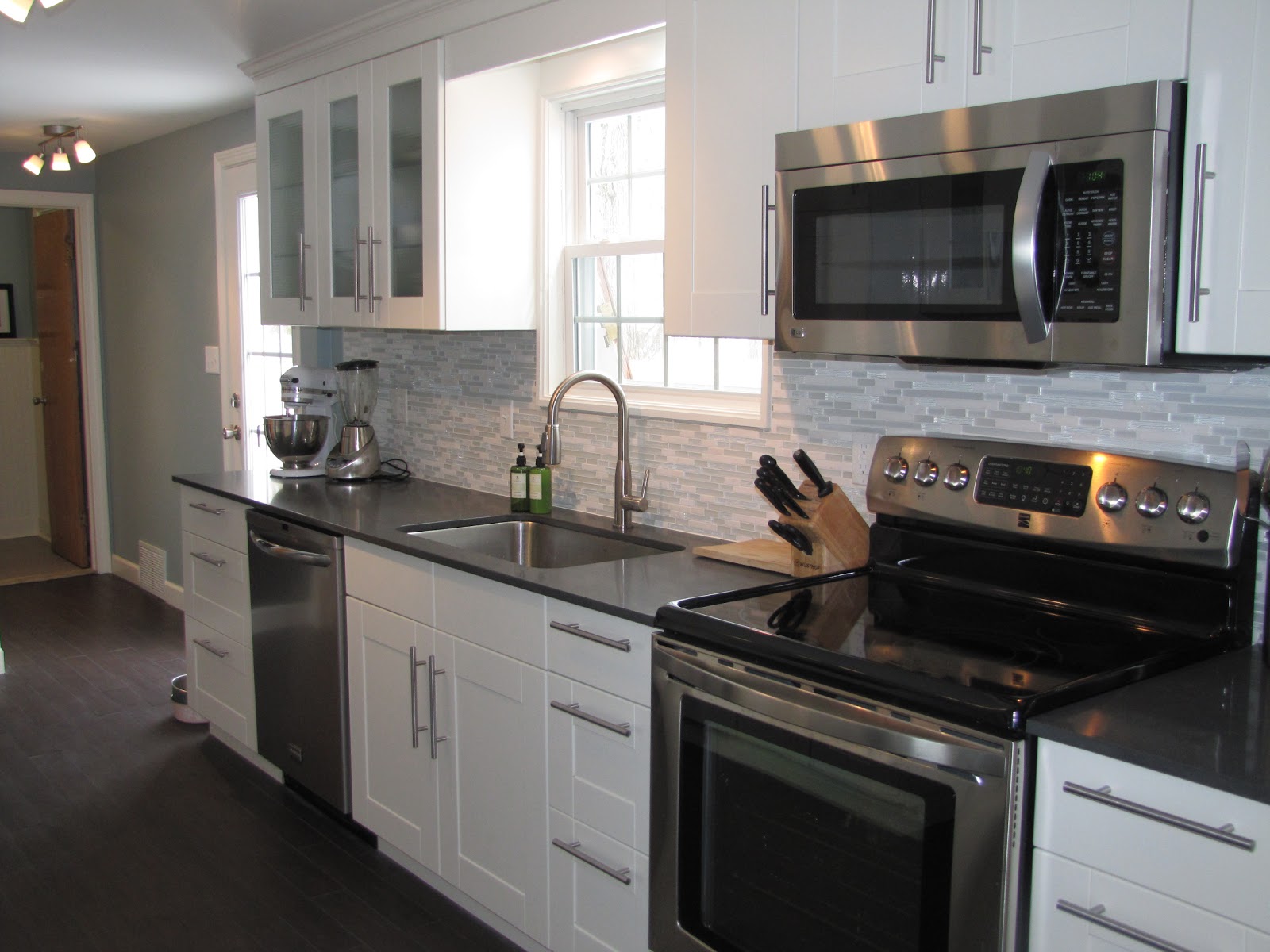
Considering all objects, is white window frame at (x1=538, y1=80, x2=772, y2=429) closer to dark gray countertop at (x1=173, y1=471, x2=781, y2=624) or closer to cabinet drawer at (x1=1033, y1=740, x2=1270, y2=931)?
dark gray countertop at (x1=173, y1=471, x2=781, y2=624)

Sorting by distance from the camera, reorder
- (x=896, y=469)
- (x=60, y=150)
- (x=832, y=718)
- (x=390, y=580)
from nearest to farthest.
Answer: (x=832, y=718) → (x=896, y=469) → (x=390, y=580) → (x=60, y=150)

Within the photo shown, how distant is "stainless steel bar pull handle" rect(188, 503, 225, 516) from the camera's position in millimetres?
3555

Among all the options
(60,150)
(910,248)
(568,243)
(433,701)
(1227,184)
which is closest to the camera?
(1227,184)

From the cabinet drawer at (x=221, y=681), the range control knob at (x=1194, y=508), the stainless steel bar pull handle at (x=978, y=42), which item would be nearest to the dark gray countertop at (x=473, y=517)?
the cabinet drawer at (x=221, y=681)

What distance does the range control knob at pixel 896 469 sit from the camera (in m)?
2.18

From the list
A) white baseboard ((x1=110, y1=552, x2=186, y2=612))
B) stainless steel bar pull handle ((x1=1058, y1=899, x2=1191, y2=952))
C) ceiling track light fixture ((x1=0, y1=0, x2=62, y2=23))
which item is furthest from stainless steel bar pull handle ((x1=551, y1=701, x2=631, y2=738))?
white baseboard ((x1=110, y1=552, x2=186, y2=612))

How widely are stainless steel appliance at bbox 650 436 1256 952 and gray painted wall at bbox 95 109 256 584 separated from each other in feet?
12.0

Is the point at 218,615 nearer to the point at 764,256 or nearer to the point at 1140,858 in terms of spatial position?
the point at 764,256

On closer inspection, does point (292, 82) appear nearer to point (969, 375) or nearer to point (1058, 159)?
point (969, 375)

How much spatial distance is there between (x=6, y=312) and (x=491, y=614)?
18.8 ft

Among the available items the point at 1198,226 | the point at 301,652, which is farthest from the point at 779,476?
the point at 301,652

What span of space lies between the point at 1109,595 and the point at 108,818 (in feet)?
8.97

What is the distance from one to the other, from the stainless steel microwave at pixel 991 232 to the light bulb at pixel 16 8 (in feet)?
4.14

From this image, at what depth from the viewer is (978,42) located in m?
1.80
